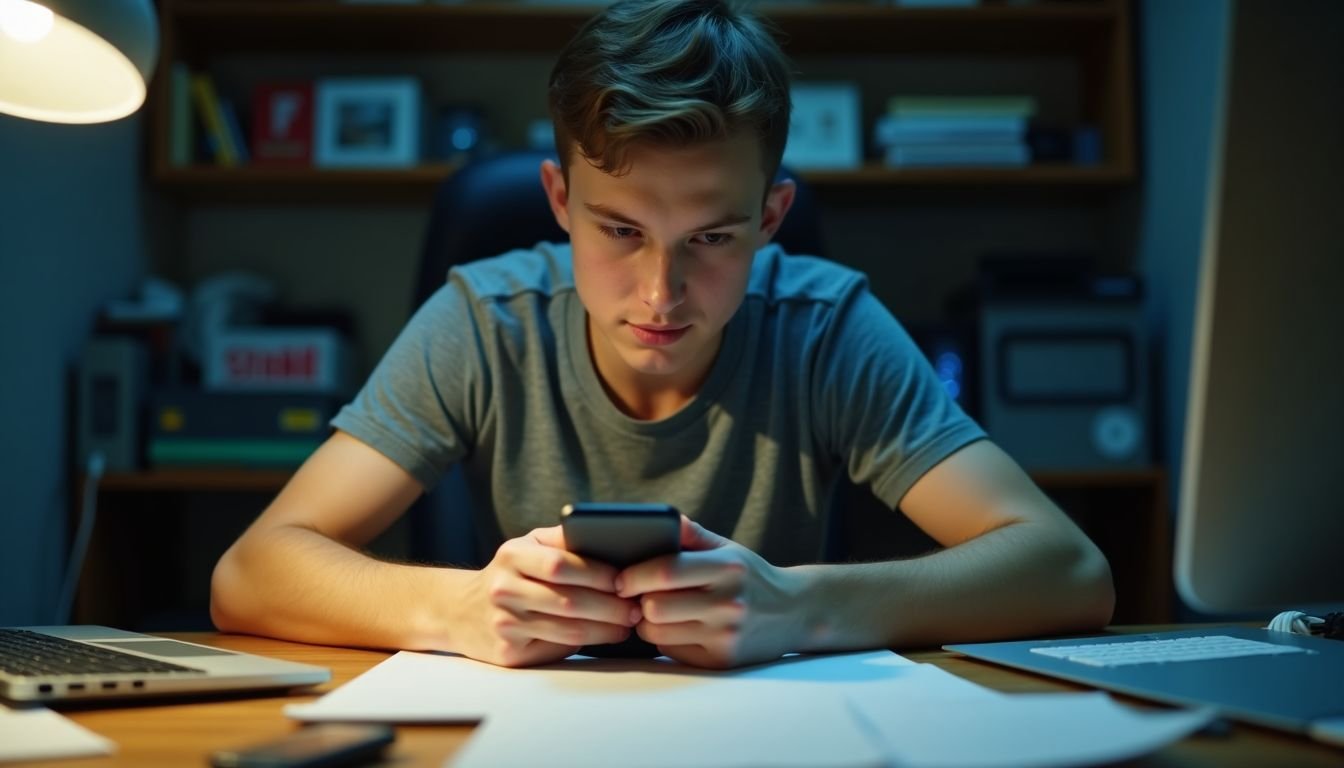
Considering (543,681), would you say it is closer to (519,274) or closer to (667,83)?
(667,83)

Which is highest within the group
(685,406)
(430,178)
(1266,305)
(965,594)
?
(430,178)

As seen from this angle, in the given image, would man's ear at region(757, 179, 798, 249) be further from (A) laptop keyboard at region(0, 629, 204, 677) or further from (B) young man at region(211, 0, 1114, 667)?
(A) laptop keyboard at region(0, 629, 204, 677)

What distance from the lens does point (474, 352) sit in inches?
49.1

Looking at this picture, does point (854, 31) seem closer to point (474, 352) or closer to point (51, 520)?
point (474, 352)

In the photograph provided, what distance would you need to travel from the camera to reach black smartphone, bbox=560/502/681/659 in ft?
2.35

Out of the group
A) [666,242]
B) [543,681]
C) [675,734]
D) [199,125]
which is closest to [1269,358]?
[675,734]

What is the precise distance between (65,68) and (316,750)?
0.68 meters

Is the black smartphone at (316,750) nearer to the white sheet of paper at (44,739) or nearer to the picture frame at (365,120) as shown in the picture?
the white sheet of paper at (44,739)

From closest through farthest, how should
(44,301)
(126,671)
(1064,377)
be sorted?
(126,671), (44,301), (1064,377)

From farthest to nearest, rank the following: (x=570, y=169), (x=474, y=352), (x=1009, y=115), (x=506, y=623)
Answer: (x=1009, y=115) → (x=474, y=352) → (x=570, y=169) → (x=506, y=623)

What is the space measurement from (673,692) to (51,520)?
5.85 feet

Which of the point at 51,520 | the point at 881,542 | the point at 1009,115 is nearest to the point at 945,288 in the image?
the point at 1009,115

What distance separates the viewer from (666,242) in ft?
3.42

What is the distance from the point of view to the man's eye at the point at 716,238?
1.06 meters
